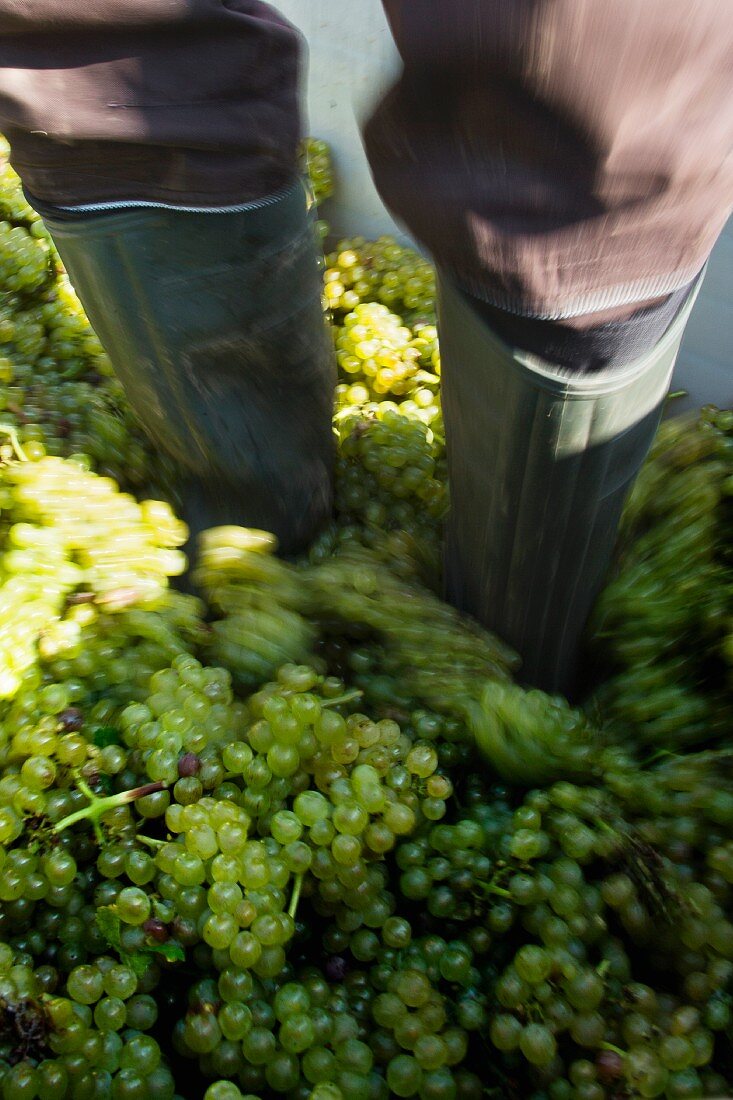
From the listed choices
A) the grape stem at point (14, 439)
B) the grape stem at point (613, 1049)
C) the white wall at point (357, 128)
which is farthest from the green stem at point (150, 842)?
the white wall at point (357, 128)

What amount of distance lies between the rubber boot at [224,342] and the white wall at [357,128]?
541mm

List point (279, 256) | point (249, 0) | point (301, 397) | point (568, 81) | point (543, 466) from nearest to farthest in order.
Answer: point (568, 81) → point (543, 466) → point (249, 0) → point (279, 256) → point (301, 397)

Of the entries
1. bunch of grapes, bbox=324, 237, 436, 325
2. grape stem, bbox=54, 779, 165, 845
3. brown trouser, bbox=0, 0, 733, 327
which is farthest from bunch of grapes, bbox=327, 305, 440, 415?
grape stem, bbox=54, 779, 165, 845

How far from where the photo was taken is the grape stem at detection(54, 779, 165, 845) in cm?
79

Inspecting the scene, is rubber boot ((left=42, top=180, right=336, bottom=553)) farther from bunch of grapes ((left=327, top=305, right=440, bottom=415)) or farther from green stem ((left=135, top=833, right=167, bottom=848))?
green stem ((left=135, top=833, right=167, bottom=848))

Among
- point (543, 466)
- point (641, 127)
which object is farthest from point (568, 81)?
point (543, 466)

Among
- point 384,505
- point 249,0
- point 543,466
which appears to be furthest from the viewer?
point 384,505

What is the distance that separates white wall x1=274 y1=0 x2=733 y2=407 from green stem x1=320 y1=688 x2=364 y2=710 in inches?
32.7

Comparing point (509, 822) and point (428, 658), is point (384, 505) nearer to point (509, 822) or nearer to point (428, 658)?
point (428, 658)

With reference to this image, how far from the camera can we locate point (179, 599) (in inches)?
39.2

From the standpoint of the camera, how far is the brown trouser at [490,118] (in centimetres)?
51

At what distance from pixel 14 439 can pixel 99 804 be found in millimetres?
489

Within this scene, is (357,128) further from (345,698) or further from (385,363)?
(345,698)

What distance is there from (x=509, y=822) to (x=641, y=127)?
61cm
